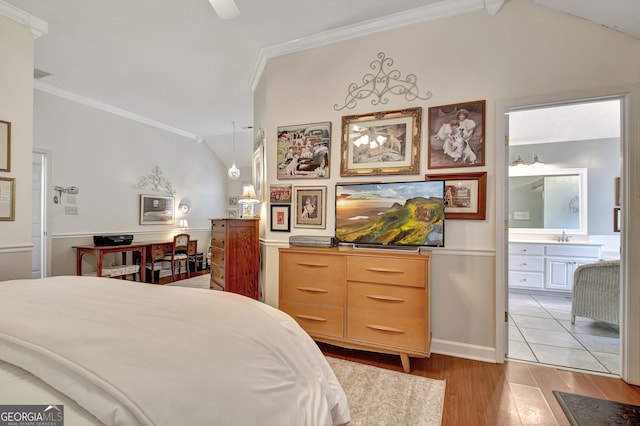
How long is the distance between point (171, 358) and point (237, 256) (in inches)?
99.5

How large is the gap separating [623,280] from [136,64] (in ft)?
16.8

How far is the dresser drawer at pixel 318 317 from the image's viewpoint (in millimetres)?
2387

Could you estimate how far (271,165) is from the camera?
3.16 metres

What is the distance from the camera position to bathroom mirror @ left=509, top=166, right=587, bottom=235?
4.53 m

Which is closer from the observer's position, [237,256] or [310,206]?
[310,206]

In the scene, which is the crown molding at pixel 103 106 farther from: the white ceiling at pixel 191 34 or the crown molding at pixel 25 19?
the crown molding at pixel 25 19

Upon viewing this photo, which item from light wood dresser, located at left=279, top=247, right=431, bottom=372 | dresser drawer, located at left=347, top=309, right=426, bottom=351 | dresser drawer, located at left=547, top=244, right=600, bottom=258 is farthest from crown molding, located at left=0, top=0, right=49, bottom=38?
dresser drawer, located at left=547, top=244, right=600, bottom=258

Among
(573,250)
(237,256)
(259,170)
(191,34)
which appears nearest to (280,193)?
(259,170)

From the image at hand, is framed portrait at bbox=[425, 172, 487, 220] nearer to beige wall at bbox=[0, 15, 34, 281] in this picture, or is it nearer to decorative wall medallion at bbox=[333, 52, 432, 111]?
decorative wall medallion at bbox=[333, 52, 432, 111]

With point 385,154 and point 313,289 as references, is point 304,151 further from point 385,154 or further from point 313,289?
point 313,289

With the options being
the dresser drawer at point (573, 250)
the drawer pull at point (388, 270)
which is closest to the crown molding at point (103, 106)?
the drawer pull at point (388, 270)

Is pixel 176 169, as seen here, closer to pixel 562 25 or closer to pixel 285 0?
pixel 285 0

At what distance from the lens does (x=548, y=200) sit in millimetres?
4723

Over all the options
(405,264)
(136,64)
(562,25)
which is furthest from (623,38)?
(136,64)
